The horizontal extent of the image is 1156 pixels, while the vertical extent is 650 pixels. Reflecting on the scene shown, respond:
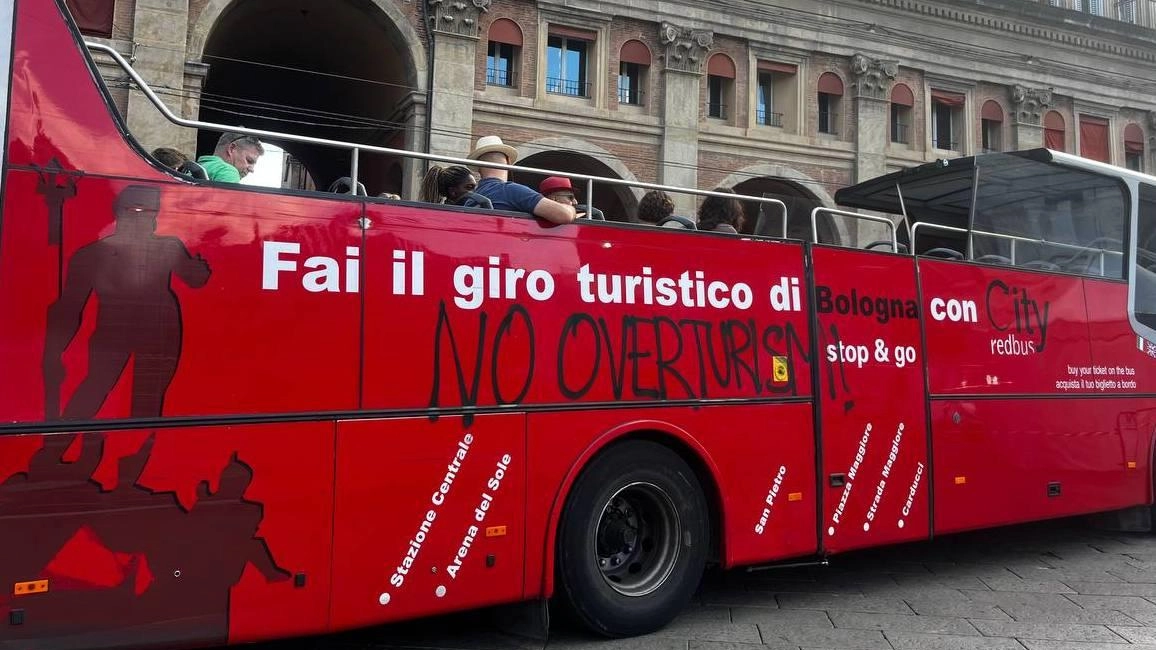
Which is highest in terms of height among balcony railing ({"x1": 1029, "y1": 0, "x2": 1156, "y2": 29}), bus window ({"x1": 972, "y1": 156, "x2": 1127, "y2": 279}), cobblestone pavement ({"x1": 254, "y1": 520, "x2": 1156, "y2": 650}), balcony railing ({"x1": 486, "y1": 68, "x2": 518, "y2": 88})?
balcony railing ({"x1": 1029, "y1": 0, "x2": 1156, "y2": 29})

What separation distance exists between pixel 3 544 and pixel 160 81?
15.1 metres

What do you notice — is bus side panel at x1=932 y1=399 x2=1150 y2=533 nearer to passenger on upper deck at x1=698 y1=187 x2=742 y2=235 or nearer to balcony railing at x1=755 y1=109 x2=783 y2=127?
passenger on upper deck at x1=698 y1=187 x2=742 y2=235

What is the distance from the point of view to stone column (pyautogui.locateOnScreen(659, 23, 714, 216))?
791 inches

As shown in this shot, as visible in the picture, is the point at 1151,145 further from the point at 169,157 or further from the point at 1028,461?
the point at 169,157

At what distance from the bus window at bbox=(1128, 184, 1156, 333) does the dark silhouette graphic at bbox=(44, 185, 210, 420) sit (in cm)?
811

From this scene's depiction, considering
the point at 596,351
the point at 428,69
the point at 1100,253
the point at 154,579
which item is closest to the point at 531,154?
the point at 428,69

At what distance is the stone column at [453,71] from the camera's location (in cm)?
1792

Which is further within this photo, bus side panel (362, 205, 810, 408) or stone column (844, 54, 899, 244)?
stone column (844, 54, 899, 244)

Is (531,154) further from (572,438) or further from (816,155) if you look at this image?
(572,438)

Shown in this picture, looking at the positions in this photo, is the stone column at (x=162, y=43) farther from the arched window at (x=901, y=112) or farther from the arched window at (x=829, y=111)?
the arched window at (x=901, y=112)

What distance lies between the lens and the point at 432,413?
4.21 metres

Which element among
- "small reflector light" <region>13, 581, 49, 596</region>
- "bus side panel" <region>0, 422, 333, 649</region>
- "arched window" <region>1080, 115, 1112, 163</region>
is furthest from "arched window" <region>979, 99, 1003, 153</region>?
"small reflector light" <region>13, 581, 49, 596</region>

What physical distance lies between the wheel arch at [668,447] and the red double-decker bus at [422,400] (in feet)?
0.06

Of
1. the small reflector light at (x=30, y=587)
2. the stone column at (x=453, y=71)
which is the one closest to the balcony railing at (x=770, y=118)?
the stone column at (x=453, y=71)
